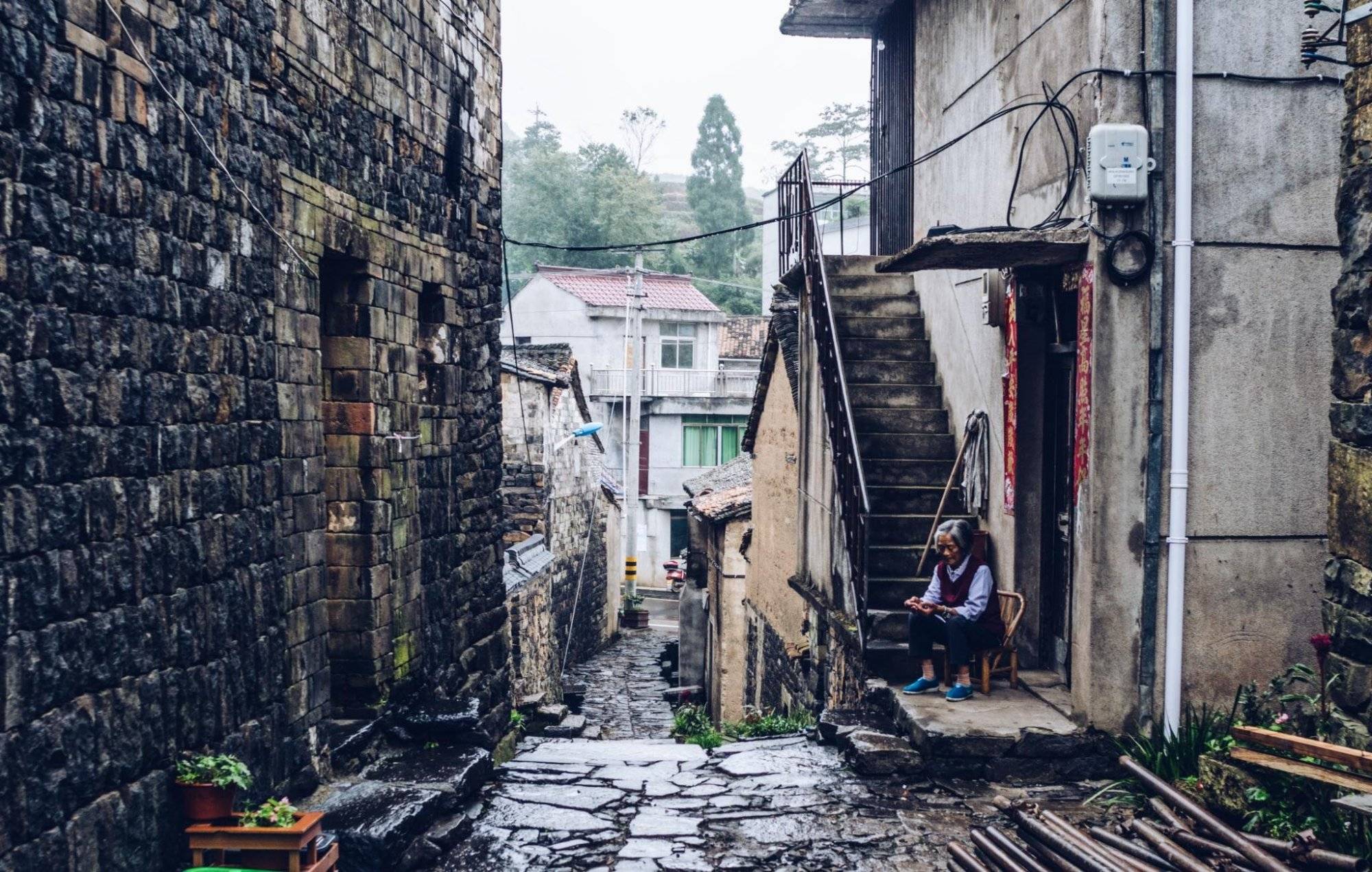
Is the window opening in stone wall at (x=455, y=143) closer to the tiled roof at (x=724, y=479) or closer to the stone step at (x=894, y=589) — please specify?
the stone step at (x=894, y=589)

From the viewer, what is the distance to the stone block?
473cm

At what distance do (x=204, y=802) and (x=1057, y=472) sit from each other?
571 cm

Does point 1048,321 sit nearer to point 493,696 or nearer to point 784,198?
point 784,198

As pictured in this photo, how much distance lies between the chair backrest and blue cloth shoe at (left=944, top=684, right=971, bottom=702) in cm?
39

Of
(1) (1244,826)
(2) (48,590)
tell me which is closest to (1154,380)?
(1) (1244,826)

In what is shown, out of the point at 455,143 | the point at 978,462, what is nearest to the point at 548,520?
the point at 455,143

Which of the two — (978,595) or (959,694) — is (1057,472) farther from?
(959,694)

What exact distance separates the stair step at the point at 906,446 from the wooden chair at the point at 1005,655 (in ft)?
5.48

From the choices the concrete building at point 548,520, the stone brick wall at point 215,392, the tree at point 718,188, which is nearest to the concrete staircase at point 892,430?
the stone brick wall at point 215,392

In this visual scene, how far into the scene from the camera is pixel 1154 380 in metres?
6.35

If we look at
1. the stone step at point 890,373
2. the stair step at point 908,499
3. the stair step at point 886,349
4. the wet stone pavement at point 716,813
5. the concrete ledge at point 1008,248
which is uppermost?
the concrete ledge at point 1008,248

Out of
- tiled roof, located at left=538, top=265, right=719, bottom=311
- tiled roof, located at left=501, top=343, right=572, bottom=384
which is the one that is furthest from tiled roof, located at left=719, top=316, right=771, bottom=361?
tiled roof, located at left=501, top=343, right=572, bottom=384

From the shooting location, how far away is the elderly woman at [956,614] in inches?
288

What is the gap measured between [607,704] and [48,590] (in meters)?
14.5
